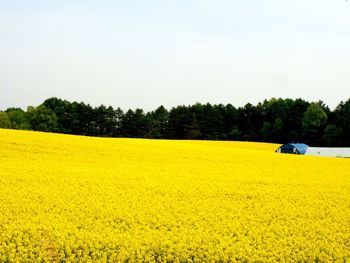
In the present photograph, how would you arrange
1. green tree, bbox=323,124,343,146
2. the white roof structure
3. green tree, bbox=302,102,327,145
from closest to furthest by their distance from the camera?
1. the white roof structure
2. green tree, bbox=323,124,343,146
3. green tree, bbox=302,102,327,145

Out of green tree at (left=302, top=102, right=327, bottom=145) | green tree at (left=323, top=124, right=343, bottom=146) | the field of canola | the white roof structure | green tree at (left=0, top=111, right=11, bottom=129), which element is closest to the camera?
the field of canola

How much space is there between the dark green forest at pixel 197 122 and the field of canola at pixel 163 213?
204 ft

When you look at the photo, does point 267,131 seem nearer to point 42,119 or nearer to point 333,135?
point 333,135

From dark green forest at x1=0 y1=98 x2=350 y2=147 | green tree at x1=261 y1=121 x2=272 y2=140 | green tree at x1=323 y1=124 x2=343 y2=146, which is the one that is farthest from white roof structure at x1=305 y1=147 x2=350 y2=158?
green tree at x1=261 y1=121 x2=272 y2=140

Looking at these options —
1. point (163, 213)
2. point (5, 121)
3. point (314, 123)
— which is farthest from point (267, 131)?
point (163, 213)

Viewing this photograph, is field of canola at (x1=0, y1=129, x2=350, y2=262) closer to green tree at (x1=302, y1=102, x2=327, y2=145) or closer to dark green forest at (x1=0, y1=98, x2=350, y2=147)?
green tree at (x1=302, y1=102, x2=327, y2=145)

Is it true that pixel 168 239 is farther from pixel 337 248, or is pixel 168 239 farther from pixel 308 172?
pixel 308 172

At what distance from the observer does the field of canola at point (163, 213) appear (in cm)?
917

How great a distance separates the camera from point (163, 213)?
11.9 m

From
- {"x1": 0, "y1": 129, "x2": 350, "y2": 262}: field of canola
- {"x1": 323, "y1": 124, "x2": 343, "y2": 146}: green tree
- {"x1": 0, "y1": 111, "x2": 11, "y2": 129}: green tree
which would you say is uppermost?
{"x1": 0, "y1": 111, "x2": 11, "y2": 129}: green tree

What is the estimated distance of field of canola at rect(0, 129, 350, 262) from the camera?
30.1 feet

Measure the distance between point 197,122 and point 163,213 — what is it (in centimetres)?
7858

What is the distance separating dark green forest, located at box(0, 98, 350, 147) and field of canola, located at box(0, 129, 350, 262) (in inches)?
2446

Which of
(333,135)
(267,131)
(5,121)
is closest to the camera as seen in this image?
(333,135)
